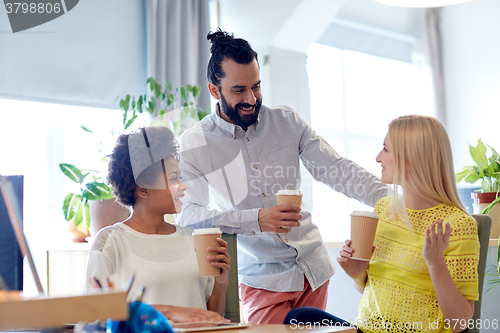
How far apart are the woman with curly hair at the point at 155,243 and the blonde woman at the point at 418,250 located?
0.41 m

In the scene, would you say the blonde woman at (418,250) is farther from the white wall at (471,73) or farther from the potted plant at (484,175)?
the white wall at (471,73)

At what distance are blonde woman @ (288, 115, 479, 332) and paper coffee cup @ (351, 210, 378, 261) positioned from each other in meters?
0.02

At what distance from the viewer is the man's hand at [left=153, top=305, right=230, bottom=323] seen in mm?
1188

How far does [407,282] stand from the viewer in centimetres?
128

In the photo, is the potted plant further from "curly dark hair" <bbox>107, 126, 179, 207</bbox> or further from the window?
the window

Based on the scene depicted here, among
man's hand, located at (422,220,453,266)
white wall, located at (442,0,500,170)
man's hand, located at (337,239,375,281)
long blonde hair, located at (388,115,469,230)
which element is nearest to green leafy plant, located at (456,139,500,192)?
long blonde hair, located at (388,115,469,230)

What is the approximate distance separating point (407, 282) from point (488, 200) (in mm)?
1380

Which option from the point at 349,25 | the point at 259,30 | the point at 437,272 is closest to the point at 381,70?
the point at 349,25

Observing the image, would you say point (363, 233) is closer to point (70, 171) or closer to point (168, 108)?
point (70, 171)

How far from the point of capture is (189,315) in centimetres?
121

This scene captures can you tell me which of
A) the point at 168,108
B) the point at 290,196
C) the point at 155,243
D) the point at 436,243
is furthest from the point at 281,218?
the point at 168,108

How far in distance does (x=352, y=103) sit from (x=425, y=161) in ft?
11.0

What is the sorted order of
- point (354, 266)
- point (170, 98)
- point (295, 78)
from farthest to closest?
point (295, 78) → point (170, 98) → point (354, 266)

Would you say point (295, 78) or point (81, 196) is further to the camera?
point (295, 78)
